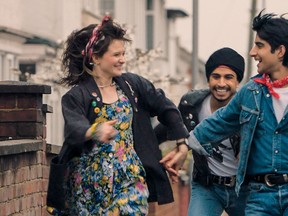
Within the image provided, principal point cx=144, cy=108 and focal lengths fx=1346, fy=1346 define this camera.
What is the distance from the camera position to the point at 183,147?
8953mm

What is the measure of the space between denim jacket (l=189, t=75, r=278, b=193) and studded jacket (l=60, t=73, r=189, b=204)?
0.14 m

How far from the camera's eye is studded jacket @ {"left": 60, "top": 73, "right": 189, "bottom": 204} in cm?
860

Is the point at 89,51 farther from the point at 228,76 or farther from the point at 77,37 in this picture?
the point at 228,76

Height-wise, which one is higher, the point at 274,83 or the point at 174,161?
the point at 274,83

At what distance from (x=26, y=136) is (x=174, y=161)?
92.0 inches

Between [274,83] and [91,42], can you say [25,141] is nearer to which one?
[91,42]

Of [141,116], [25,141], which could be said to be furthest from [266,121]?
[25,141]

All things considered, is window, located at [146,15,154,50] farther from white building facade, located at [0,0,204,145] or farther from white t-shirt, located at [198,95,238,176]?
white t-shirt, located at [198,95,238,176]

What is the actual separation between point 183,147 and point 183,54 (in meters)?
59.6

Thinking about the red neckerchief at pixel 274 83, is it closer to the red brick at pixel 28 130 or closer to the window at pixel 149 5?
the red brick at pixel 28 130

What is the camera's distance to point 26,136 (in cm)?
1088

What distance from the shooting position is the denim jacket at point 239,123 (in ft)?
28.4

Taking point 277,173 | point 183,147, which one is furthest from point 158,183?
point 277,173

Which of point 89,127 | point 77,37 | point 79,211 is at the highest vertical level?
point 77,37
